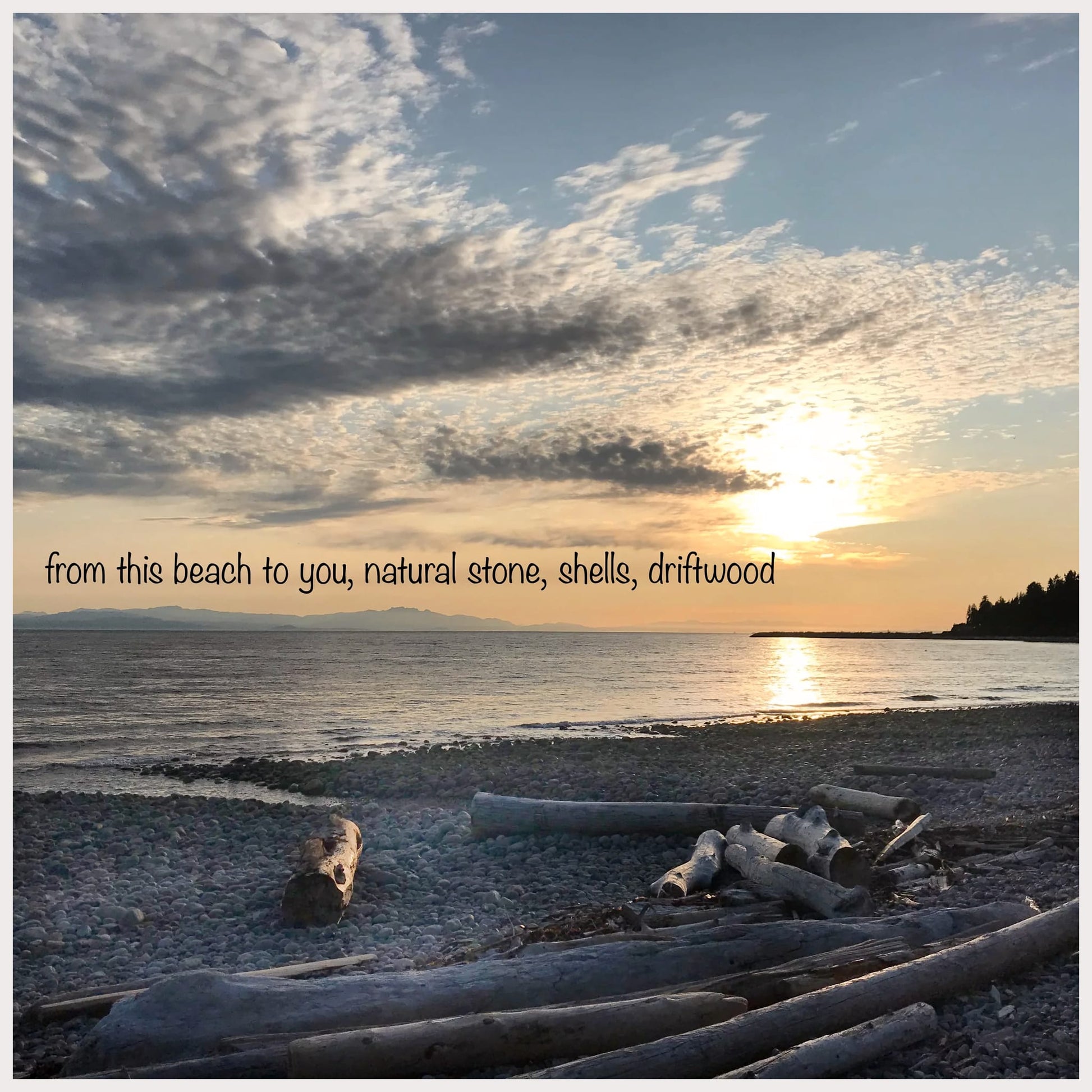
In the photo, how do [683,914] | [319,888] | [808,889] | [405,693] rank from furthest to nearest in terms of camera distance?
[405,693] < [319,888] < [808,889] < [683,914]

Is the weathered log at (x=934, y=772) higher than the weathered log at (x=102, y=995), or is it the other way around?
the weathered log at (x=102, y=995)

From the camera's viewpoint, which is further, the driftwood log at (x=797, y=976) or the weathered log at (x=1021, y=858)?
the weathered log at (x=1021, y=858)

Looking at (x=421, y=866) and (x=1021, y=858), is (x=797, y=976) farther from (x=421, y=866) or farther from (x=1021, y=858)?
(x=421, y=866)

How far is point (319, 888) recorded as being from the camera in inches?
306

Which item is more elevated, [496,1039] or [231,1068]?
[496,1039]

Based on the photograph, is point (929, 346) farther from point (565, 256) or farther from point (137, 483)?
point (137, 483)

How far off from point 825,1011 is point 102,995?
4.74 meters

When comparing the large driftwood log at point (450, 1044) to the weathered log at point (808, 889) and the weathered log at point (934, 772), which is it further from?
the weathered log at point (934, 772)

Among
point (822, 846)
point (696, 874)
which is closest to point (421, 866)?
point (696, 874)

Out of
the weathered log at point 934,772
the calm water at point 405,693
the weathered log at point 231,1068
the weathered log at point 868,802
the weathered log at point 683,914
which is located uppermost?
the weathered log at point 231,1068

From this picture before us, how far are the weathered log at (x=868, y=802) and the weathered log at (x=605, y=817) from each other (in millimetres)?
1181

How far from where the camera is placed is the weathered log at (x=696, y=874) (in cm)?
793

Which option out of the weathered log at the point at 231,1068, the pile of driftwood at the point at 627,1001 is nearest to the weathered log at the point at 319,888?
the pile of driftwood at the point at 627,1001

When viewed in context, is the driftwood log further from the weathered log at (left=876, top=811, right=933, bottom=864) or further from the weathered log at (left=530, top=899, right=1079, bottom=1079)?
the weathered log at (left=876, top=811, right=933, bottom=864)
